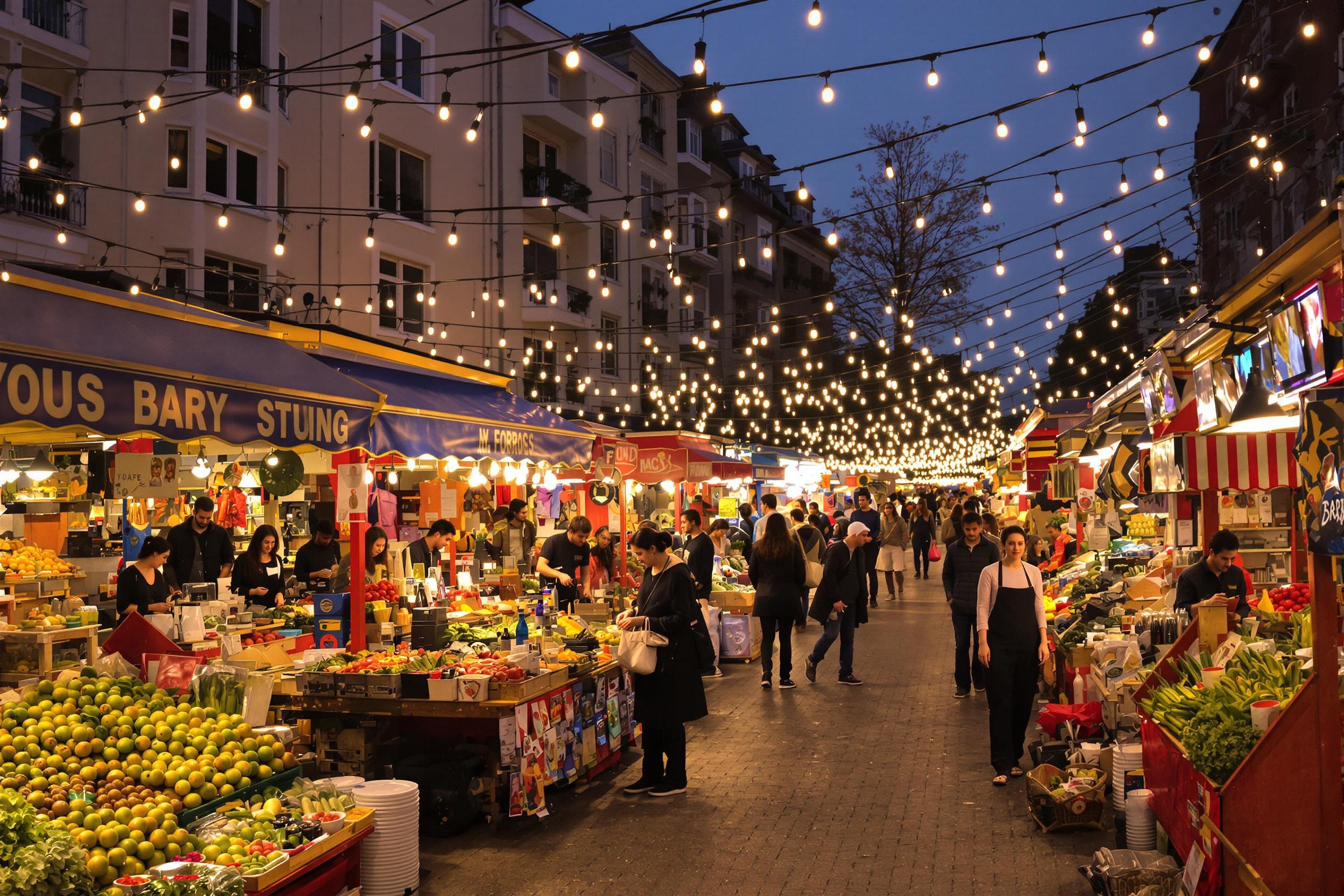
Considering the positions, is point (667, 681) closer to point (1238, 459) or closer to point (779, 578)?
point (779, 578)

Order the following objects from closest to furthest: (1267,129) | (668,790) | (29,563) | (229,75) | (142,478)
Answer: (668,790) < (142,478) < (29,563) < (229,75) < (1267,129)

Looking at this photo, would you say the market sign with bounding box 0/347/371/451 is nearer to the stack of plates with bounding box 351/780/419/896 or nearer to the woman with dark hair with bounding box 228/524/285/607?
the stack of plates with bounding box 351/780/419/896

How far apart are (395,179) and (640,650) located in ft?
64.2

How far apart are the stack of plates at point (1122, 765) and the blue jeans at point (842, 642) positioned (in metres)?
5.61

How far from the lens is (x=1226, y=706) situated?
17.9ft

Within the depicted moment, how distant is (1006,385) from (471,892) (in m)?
40.9

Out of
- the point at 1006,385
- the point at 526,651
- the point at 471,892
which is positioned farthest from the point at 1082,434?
the point at 1006,385

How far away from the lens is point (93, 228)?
18.3m

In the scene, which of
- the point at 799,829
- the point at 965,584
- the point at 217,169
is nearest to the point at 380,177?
the point at 217,169

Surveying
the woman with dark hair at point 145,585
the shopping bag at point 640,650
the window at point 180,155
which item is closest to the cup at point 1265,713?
the shopping bag at point 640,650

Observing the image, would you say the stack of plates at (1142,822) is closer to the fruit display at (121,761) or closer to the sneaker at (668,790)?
the sneaker at (668,790)

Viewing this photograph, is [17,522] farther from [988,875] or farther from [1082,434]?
[1082,434]

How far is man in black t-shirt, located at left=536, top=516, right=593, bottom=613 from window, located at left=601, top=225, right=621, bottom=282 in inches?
864

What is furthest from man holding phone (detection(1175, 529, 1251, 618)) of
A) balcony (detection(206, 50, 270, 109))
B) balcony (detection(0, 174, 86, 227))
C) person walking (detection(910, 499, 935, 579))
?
balcony (detection(206, 50, 270, 109))
